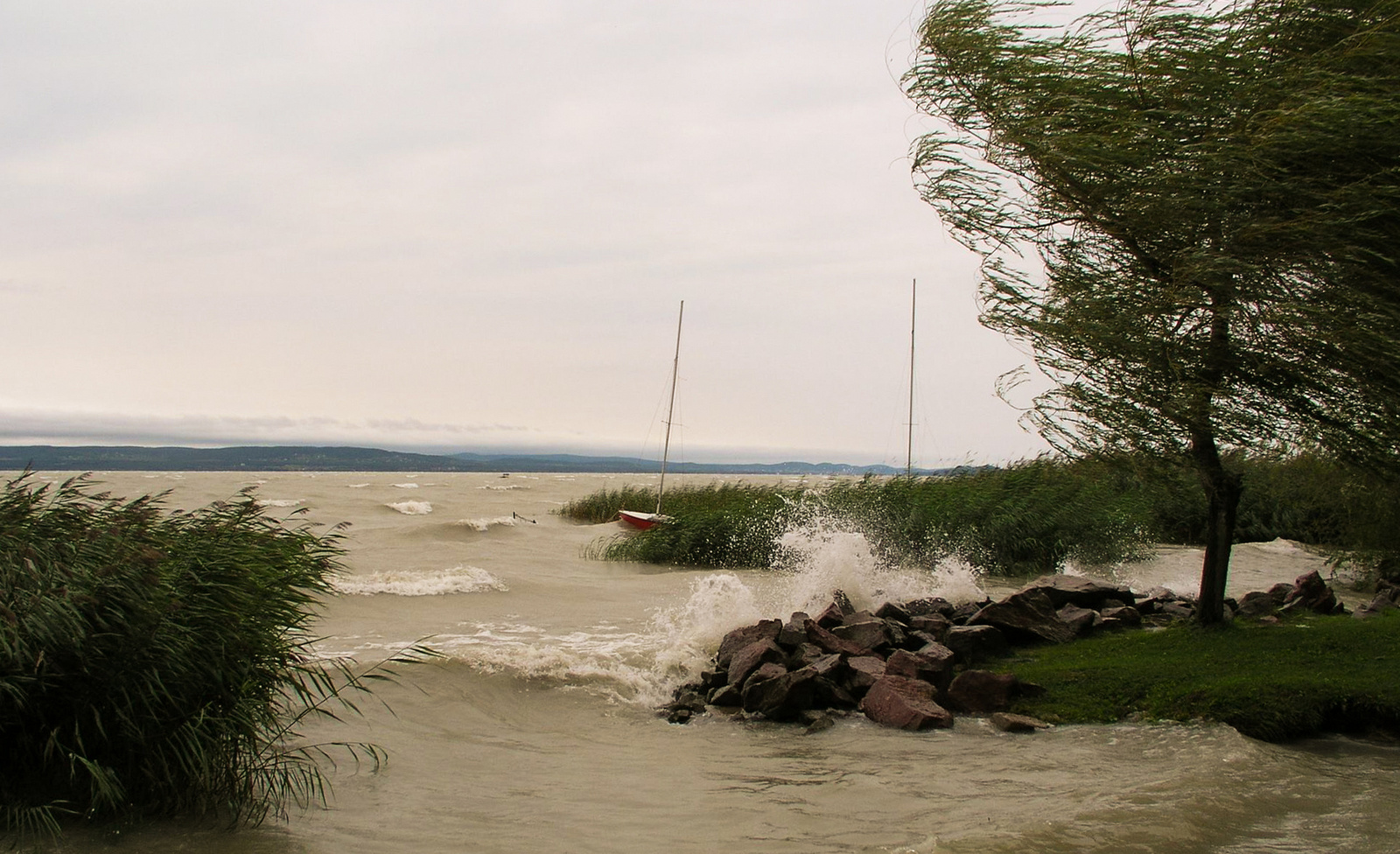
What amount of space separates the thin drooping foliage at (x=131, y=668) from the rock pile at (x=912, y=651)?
454 cm

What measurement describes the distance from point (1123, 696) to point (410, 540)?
22.5 metres

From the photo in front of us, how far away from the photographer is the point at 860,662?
10.5 metres

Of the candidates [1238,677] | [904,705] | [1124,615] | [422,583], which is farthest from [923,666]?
[422,583]

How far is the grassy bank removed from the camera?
8.69 m

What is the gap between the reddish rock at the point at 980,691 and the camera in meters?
9.59

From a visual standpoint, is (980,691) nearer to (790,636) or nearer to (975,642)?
(975,642)

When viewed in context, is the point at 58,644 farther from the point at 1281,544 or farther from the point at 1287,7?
the point at 1281,544

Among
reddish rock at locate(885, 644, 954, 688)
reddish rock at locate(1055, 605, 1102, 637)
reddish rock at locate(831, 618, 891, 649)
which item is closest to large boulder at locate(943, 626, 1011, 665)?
reddish rock at locate(831, 618, 891, 649)

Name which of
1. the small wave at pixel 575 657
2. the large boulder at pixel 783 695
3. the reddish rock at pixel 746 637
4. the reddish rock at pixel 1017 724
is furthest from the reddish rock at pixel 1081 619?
the small wave at pixel 575 657

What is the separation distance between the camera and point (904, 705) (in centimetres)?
914

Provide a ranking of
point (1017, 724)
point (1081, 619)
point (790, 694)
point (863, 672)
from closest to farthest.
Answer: point (1017, 724) → point (790, 694) → point (863, 672) → point (1081, 619)

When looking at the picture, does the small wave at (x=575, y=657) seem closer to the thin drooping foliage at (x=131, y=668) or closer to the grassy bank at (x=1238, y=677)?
the grassy bank at (x=1238, y=677)

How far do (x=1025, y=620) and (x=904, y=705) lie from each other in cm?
386

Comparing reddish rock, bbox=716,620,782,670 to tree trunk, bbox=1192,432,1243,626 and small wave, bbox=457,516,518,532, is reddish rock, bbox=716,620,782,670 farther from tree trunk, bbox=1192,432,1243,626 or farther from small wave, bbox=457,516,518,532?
small wave, bbox=457,516,518,532
